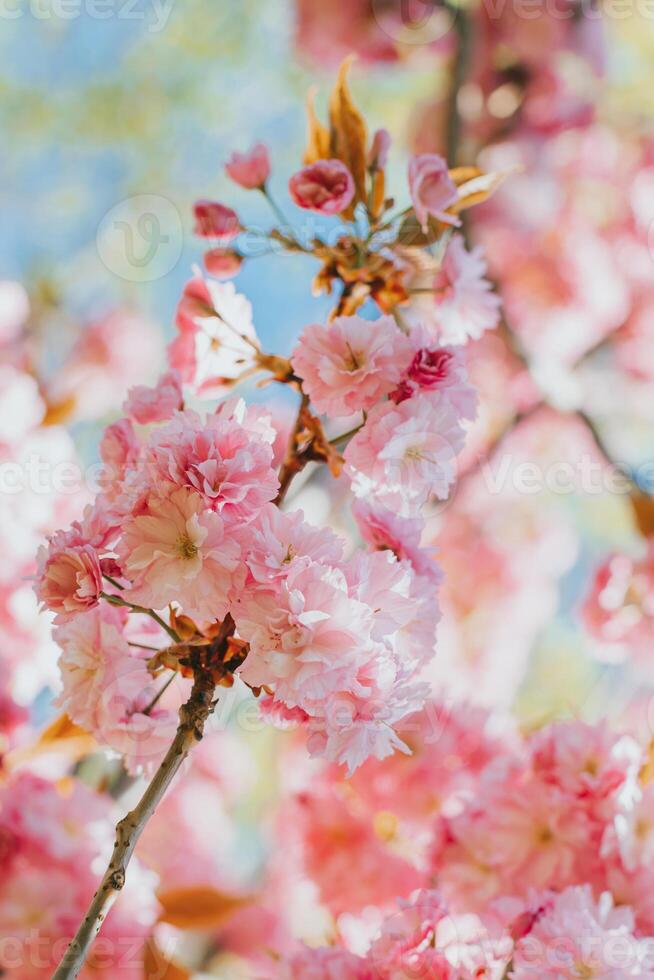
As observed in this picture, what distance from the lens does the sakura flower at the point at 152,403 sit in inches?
22.5

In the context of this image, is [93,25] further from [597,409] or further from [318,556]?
[318,556]

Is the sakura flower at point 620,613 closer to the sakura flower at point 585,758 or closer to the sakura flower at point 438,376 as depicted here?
the sakura flower at point 585,758

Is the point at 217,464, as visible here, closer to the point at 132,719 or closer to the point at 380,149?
the point at 132,719

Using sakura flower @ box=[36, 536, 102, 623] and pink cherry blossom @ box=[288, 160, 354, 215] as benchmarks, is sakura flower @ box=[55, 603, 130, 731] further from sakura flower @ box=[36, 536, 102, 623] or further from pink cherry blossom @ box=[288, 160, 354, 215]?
pink cherry blossom @ box=[288, 160, 354, 215]

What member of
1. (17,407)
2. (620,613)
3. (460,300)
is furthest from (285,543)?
(620,613)

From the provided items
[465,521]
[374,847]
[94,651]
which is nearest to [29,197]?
[465,521]

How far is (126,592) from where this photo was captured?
47cm

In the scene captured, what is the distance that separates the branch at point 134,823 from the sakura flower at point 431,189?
1.13 ft

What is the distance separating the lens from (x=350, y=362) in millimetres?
546

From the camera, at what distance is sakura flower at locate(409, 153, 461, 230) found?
63 cm

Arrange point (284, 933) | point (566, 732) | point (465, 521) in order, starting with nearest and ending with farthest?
point (566, 732), point (284, 933), point (465, 521)

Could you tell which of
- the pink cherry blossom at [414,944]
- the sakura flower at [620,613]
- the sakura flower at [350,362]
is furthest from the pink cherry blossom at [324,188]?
the sakura flower at [620,613]

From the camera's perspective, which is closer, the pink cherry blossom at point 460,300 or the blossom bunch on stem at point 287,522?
the blossom bunch on stem at point 287,522

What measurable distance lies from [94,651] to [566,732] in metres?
0.47
